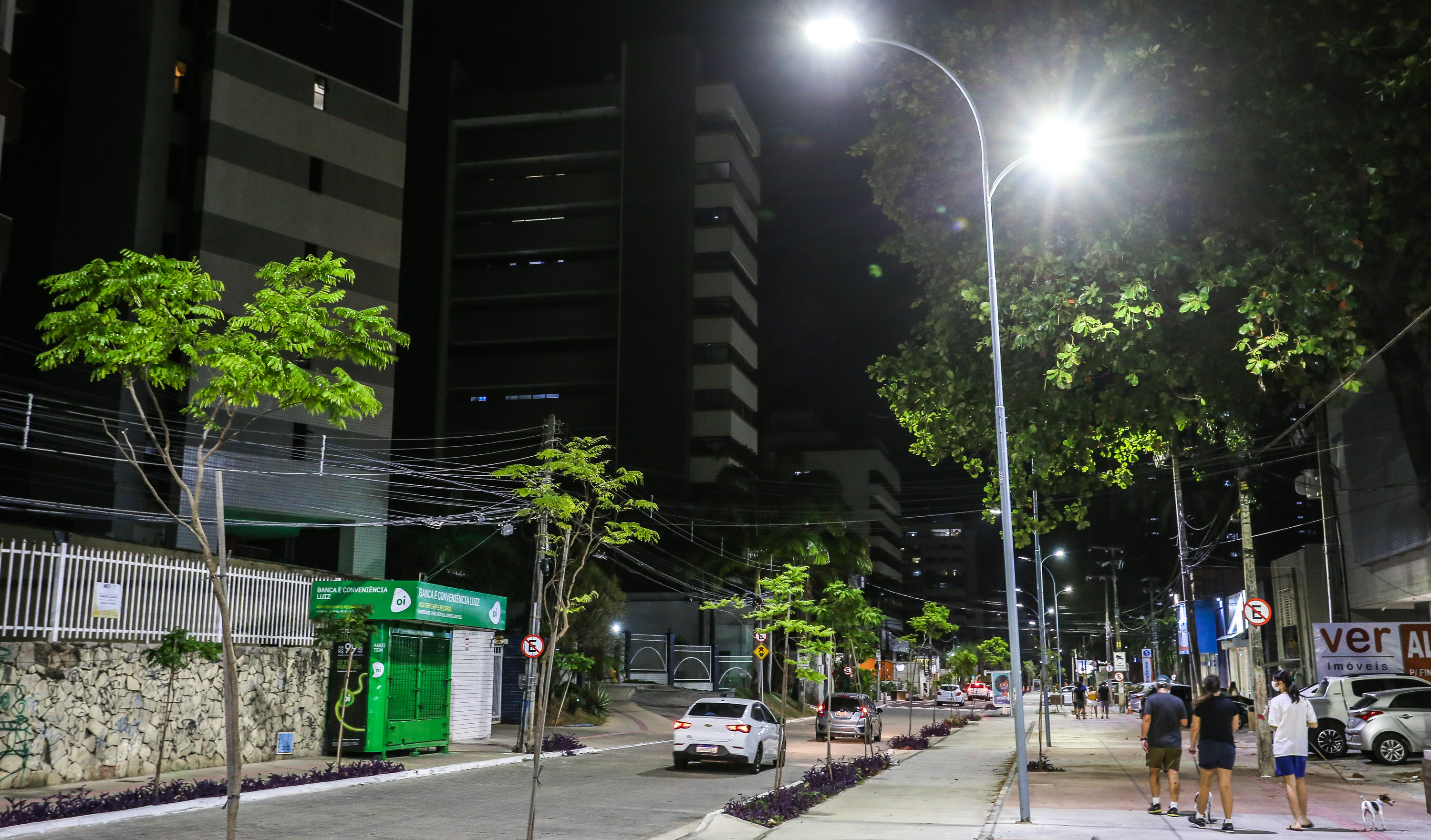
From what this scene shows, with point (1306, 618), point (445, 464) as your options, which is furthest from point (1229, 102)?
point (445, 464)

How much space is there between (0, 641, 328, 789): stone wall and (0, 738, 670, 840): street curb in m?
2.90

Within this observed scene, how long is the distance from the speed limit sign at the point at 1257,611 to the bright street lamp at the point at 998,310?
24.1 feet

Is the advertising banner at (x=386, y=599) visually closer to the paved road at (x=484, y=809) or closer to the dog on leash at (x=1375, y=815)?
the paved road at (x=484, y=809)

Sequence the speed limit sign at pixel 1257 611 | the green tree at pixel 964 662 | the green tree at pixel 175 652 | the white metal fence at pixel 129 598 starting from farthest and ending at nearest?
1. the green tree at pixel 964 662
2. the speed limit sign at pixel 1257 611
3. the white metal fence at pixel 129 598
4. the green tree at pixel 175 652

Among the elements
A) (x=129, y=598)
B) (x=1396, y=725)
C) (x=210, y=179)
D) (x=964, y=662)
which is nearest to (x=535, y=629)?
(x=129, y=598)

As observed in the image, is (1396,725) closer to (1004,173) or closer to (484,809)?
(1004,173)

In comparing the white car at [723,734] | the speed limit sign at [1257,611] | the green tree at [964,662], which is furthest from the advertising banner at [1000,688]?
the speed limit sign at [1257,611]

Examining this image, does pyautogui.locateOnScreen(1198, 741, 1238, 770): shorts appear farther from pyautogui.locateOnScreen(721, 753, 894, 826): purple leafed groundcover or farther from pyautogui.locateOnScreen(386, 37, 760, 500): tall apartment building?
pyautogui.locateOnScreen(386, 37, 760, 500): tall apartment building

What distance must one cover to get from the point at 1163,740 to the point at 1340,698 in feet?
45.5

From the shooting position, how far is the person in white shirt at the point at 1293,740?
41.7 ft

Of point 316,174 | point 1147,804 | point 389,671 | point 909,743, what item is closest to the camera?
point 1147,804

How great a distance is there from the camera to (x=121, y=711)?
17.7m

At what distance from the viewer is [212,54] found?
44125 mm

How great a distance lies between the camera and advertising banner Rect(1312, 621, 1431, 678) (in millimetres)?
25844
